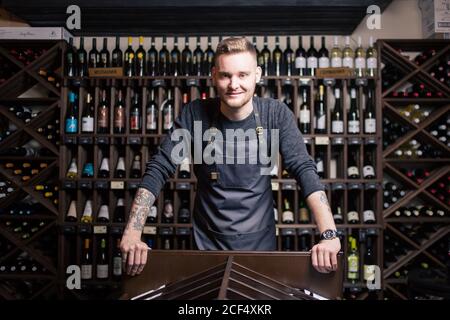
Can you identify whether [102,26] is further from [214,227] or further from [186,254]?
[186,254]

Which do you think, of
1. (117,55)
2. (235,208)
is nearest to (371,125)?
(235,208)

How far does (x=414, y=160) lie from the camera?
361cm

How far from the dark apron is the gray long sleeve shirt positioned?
45 millimetres

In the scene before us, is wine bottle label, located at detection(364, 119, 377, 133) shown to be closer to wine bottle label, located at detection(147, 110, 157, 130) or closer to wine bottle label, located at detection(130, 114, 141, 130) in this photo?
wine bottle label, located at detection(147, 110, 157, 130)

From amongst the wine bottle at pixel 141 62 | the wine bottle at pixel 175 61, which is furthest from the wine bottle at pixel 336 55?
the wine bottle at pixel 141 62

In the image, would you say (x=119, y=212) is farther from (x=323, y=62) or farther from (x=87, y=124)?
(x=323, y=62)

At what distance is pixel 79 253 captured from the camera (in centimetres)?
358

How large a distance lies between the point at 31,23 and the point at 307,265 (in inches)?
150

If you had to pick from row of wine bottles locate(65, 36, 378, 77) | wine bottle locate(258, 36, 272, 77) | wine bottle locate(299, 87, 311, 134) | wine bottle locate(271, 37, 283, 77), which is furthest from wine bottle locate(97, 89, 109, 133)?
wine bottle locate(299, 87, 311, 134)

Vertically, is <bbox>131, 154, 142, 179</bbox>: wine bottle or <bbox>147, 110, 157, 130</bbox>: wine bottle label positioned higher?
<bbox>147, 110, 157, 130</bbox>: wine bottle label

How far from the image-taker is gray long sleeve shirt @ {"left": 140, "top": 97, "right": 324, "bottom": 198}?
57.2 inches

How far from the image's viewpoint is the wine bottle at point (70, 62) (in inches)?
144

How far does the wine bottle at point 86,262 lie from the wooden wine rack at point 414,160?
99.0 inches
